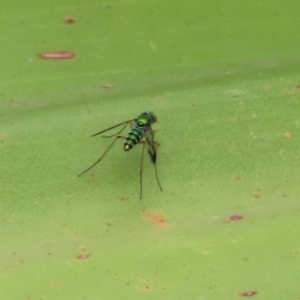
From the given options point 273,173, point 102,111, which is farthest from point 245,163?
point 102,111

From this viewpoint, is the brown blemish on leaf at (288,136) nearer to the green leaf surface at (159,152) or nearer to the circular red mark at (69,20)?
the green leaf surface at (159,152)

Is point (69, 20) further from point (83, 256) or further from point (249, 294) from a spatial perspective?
point (249, 294)

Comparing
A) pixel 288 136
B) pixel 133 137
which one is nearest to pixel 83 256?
pixel 133 137

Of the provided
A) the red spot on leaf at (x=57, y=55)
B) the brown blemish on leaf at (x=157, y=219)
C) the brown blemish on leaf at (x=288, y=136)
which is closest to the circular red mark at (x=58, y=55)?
the red spot on leaf at (x=57, y=55)

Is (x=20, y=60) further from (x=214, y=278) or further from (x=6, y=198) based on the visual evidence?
A: (x=214, y=278)

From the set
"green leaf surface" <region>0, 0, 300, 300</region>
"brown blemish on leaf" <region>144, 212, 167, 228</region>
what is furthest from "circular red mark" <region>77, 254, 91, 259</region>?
"brown blemish on leaf" <region>144, 212, 167, 228</region>
